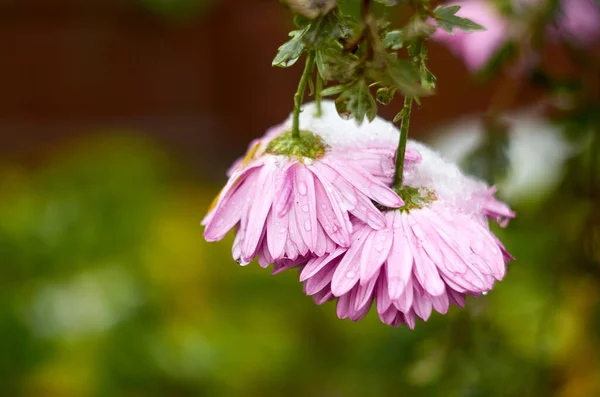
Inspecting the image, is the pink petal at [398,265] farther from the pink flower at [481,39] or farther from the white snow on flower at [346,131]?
the pink flower at [481,39]

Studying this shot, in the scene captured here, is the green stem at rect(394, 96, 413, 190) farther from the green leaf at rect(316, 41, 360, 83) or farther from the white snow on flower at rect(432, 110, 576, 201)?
the white snow on flower at rect(432, 110, 576, 201)

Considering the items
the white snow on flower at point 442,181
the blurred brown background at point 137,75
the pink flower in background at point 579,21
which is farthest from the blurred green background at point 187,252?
the white snow on flower at point 442,181

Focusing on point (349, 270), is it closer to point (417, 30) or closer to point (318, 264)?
point (318, 264)

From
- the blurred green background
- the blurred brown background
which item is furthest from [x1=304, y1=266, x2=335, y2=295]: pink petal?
the blurred brown background

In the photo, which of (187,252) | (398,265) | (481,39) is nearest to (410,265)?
(398,265)

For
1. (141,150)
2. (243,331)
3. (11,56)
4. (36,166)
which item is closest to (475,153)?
(243,331)

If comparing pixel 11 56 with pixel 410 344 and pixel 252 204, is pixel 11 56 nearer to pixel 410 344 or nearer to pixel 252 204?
pixel 410 344

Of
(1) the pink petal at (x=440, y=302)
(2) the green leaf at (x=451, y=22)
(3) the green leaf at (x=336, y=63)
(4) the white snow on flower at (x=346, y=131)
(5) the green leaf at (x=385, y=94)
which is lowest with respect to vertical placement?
(1) the pink petal at (x=440, y=302)
